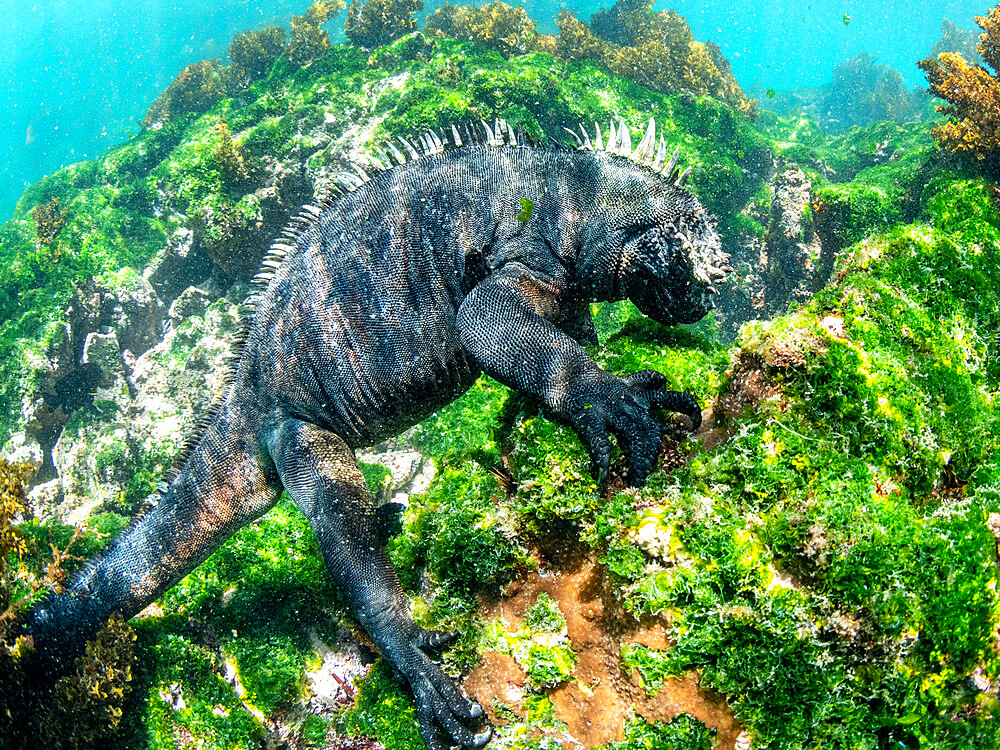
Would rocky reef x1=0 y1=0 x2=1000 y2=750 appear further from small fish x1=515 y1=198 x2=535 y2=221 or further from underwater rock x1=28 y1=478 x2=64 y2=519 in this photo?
underwater rock x1=28 y1=478 x2=64 y2=519

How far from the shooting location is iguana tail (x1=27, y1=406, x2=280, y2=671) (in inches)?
134

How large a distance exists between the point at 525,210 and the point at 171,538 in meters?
3.28

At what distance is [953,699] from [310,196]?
34.4ft

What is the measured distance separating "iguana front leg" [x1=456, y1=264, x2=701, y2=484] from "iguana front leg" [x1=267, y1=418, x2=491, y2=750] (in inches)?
50.3

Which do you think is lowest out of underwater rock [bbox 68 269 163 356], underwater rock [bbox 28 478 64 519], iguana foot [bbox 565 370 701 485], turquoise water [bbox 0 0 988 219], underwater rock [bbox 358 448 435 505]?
iguana foot [bbox 565 370 701 485]

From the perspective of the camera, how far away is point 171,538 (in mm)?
3496

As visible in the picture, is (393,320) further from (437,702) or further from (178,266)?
(178,266)

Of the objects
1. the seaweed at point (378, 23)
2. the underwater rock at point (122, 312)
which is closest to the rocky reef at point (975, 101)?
the seaweed at point (378, 23)

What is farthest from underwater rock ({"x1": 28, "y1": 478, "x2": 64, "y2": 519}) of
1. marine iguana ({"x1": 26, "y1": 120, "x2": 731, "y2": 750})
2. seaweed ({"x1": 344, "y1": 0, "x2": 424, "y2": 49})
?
seaweed ({"x1": 344, "y1": 0, "x2": 424, "y2": 49})

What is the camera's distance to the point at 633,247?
2932 mm

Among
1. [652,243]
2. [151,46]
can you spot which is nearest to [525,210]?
[652,243]

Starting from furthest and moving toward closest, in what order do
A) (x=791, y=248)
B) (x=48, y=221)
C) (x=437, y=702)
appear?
(x=48, y=221)
(x=791, y=248)
(x=437, y=702)

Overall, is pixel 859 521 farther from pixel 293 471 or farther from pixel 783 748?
pixel 293 471

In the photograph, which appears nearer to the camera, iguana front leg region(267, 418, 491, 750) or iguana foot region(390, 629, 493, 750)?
iguana foot region(390, 629, 493, 750)
